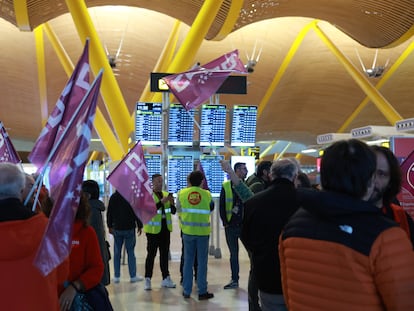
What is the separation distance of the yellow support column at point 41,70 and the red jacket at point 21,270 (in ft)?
79.1

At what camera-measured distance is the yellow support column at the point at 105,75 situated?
13.3 m

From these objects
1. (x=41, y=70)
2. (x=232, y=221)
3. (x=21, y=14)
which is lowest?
A: (x=232, y=221)

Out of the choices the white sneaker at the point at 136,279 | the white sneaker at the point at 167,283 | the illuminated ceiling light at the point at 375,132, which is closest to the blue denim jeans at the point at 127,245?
the white sneaker at the point at 136,279

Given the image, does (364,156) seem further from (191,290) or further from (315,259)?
(191,290)

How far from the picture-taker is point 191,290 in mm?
7477

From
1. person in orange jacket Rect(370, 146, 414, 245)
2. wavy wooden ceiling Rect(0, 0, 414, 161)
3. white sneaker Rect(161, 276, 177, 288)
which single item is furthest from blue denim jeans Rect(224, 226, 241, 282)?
wavy wooden ceiling Rect(0, 0, 414, 161)

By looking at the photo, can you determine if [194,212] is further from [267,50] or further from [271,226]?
[267,50]

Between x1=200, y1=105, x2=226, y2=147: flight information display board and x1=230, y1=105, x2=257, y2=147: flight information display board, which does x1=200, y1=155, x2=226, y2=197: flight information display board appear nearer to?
x1=200, y1=105, x2=226, y2=147: flight information display board

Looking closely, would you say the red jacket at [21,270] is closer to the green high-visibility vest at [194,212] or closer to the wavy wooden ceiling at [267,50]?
the green high-visibility vest at [194,212]

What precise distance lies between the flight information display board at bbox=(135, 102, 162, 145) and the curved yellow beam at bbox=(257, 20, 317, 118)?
774 inches

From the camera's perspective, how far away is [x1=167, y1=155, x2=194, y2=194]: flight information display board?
9.00 m

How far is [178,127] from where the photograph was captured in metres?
9.05

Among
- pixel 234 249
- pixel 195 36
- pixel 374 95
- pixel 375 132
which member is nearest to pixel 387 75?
pixel 374 95

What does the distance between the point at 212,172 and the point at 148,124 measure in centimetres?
146
